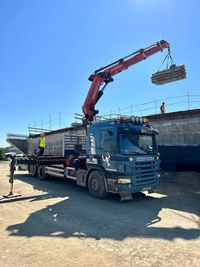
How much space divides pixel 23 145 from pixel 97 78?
18.9 meters

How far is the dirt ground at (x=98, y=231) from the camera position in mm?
4910

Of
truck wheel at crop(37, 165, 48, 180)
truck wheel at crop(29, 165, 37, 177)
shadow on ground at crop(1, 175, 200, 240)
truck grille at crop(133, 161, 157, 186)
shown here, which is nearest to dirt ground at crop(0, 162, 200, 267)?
shadow on ground at crop(1, 175, 200, 240)

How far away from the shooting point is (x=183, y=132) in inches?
601

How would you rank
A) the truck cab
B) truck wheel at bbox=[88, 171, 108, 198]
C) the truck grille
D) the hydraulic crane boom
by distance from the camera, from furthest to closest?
the hydraulic crane boom
truck wheel at bbox=[88, 171, 108, 198]
the truck grille
the truck cab

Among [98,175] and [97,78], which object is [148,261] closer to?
[98,175]

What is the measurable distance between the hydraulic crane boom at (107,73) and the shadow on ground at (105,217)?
4301mm

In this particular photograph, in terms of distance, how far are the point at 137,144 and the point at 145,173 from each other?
1096 millimetres

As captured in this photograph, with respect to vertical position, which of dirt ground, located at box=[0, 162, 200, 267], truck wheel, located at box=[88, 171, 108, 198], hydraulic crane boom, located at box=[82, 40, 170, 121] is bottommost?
dirt ground, located at box=[0, 162, 200, 267]

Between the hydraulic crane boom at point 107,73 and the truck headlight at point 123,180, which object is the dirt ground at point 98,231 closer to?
the truck headlight at point 123,180

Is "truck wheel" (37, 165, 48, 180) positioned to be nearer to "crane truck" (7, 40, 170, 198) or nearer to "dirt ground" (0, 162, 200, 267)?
"crane truck" (7, 40, 170, 198)

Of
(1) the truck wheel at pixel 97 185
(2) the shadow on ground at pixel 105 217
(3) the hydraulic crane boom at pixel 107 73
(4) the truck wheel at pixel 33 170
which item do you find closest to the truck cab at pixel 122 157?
(1) the truck wheel at pixel 97 185

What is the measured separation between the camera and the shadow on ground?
627 cm

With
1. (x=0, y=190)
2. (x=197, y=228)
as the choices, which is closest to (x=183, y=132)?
(x=197, y=228)

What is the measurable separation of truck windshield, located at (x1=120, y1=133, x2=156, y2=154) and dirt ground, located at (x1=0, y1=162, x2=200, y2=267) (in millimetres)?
1849
